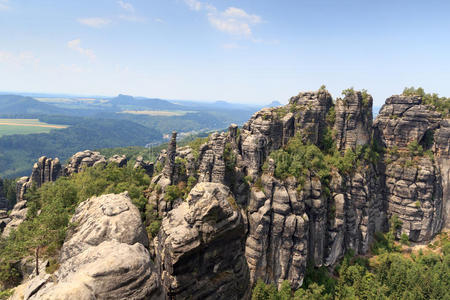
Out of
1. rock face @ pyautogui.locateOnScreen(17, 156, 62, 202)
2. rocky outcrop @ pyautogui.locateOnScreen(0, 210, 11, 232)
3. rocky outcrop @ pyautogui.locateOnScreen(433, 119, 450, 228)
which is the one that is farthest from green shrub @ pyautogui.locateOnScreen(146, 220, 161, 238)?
rocky outcrop @ pyautogui.locateOnScreen(433, 119, 450, 228)

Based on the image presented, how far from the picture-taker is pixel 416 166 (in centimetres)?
6278

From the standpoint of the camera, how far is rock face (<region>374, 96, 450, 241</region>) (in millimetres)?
62188

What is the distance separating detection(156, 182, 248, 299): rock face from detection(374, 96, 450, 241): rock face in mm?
63768

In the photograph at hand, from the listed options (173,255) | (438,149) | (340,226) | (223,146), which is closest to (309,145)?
(340,226)

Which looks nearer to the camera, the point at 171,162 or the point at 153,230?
the point at 153,230

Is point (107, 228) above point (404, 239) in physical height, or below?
above

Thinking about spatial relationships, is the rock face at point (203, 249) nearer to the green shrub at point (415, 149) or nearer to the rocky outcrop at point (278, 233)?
the rocky outcrop at point (278, 233)

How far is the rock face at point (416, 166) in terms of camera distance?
62.2 meters

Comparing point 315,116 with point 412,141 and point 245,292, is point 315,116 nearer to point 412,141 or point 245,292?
point 412,141

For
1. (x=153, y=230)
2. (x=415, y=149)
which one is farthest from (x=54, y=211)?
(x=415, y=149)

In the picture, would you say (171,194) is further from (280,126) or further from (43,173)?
(43,173)

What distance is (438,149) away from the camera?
6456 cm

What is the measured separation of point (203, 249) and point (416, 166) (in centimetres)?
6978

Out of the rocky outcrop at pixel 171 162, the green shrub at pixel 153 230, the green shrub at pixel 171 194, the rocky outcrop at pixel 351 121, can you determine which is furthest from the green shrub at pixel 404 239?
the green shrub at pixel 153 230
